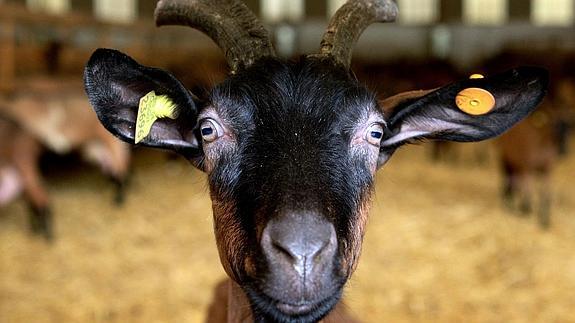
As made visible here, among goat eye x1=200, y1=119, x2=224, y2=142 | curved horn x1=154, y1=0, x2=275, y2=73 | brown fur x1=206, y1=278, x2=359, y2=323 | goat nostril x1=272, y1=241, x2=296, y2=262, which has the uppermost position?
curved horn x1=154, y1=0, x2=275, y2=73

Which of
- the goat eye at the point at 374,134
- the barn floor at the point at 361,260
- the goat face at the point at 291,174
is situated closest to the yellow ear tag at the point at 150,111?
the goat face at the point at 291,174

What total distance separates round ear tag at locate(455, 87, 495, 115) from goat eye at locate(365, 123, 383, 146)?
0.33 m

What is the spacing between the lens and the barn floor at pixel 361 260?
217 inches

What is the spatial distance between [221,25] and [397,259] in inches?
Result: 172

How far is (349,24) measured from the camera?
2.94 meters

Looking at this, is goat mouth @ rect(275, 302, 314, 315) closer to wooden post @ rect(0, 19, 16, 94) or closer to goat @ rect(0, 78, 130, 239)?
goat @ rect(0, 78, 130, 239)

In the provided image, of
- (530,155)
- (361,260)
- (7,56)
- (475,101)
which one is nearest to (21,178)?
(7,56)

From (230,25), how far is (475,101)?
1.00 meters

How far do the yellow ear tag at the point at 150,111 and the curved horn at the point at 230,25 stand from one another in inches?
11.0

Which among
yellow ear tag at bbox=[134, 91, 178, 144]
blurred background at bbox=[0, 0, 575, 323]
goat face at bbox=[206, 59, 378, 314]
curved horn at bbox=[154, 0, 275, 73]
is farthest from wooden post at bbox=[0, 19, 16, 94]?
goat face at bbox=[206, 59, 378, 314]

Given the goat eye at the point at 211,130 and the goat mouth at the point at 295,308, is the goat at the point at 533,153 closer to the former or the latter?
the goat eye at the point at 211,130

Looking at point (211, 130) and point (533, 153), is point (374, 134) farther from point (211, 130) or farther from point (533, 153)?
point (533, 153)

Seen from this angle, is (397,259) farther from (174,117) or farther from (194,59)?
(194,59)

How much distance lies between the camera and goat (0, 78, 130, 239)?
297 inches
